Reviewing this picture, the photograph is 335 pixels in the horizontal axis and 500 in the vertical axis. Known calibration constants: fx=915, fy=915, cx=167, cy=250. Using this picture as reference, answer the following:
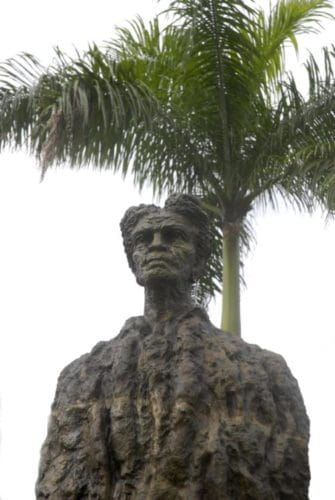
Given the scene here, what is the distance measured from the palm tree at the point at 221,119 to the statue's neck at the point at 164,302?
3.66 m

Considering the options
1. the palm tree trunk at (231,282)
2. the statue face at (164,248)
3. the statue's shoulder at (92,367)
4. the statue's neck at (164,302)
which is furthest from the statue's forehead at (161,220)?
the palm tree trunk at (231,282)

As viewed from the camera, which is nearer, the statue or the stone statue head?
the statue

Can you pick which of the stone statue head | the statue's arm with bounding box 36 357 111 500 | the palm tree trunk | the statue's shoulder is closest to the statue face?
the stone statue head

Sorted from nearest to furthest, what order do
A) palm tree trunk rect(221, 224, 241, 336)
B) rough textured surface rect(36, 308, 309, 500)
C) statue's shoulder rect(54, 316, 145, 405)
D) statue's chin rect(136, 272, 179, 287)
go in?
rough textured surface rect(36, 308, 309, 500) → statue's shoulder rect(54, 316, 145, 405) → statue's chin rect(136, 272, 179, 287) → palm tree trunk rect(221, 224, 241, 336)

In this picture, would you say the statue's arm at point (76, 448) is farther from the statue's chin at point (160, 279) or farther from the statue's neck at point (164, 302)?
the statue's chin at point (160, 279)

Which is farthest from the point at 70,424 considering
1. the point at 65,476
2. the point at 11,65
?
the point at 11,65

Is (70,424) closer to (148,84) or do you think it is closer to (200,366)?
(200,366)

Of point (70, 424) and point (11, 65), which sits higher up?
point (11, 65)

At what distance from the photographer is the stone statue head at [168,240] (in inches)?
207

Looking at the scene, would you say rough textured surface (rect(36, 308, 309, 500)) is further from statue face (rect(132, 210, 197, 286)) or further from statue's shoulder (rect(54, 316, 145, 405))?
statue face (rect(132, 210, 197, 286))

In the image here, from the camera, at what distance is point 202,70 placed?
9531mm

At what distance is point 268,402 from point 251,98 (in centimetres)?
534

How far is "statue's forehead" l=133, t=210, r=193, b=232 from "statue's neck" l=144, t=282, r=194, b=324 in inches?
14.3

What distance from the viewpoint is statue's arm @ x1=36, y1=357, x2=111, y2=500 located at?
4.59 metres
